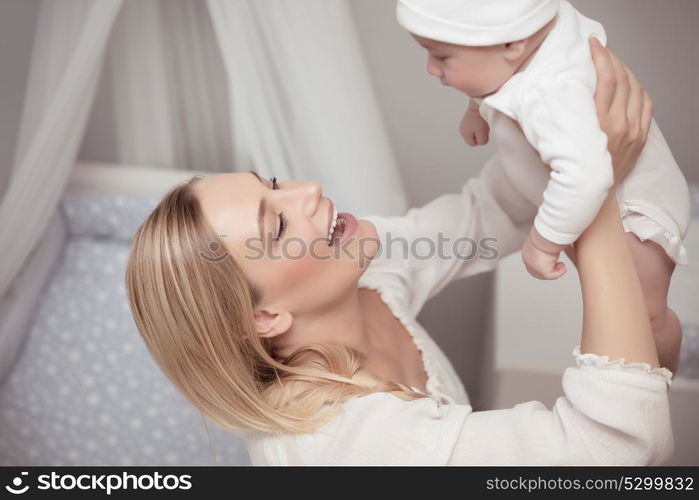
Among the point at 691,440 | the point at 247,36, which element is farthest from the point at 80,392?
the point at 691,440

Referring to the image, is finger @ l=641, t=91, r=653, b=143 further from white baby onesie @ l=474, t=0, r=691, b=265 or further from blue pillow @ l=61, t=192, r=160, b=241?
blue pillow @ l=61, t=192, r=160, b=241

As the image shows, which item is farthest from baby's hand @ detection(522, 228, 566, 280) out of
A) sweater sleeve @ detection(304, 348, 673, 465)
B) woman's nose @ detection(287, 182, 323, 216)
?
woman's nose @ detection(287, 182, 323, 216)

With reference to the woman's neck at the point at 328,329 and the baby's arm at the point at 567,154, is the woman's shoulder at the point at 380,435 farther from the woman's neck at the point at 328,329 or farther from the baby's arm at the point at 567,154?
the baby's arm at the point at 567,154

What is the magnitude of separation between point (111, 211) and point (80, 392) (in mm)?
518

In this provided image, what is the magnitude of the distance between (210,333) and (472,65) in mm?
565

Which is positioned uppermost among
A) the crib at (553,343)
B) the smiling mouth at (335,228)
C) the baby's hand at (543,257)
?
the baby's hand at (543,257)

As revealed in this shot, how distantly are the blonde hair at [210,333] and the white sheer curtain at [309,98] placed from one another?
1.60 ft

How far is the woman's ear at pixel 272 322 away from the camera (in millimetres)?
1281

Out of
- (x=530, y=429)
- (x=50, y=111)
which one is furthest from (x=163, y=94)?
(x=530, y=429)

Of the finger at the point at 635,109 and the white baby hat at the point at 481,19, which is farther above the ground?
the white baby hat at the point at 481,19

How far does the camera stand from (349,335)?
138cm

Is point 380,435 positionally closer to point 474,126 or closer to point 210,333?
point 210,333

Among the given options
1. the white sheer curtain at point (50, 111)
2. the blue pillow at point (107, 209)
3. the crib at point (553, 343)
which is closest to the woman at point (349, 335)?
the crib at point (553, 343)

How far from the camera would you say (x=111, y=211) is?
2254 millimetres
